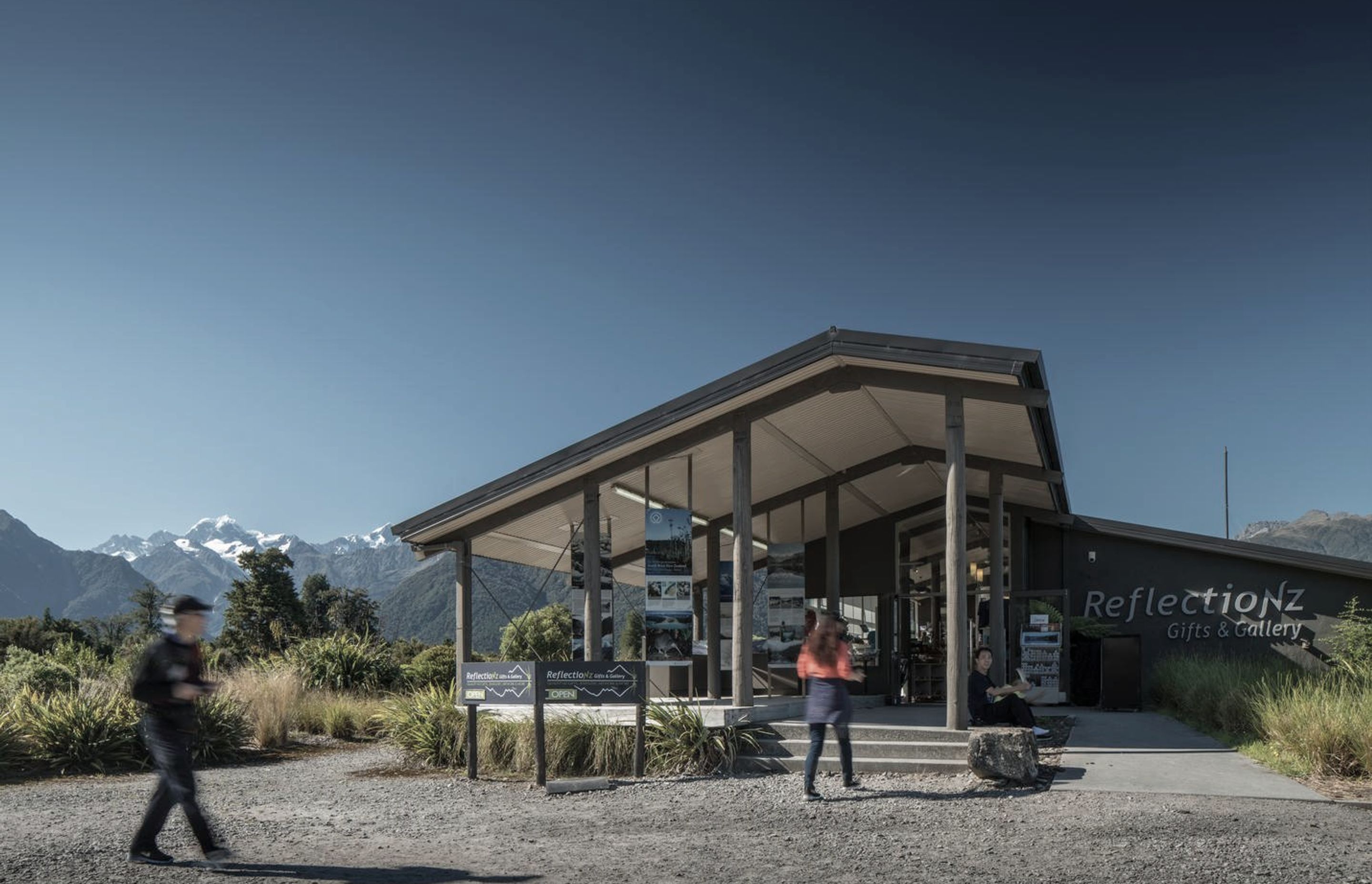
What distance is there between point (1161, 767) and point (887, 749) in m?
2.49

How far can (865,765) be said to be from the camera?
10.1 meters

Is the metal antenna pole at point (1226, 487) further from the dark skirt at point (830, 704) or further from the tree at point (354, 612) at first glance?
the tree at point (354, 612)

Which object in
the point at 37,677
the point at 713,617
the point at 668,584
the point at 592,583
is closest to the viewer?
the point at 592,583

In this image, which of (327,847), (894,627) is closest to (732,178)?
(894,627)

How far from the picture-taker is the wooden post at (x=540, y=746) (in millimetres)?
10227

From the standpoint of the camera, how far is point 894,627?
18.7 metres

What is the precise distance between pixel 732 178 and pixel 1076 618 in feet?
32.6

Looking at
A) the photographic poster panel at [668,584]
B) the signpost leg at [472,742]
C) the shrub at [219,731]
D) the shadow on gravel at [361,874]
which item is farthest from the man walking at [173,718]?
the photographic poster panel at [668,584]

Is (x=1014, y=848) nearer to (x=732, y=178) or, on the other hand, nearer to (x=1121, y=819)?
(x=1121, y=819)

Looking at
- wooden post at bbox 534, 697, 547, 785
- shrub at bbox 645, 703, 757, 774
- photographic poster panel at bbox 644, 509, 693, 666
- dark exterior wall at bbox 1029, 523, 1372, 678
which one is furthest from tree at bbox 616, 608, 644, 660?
wooden post at bbox 534, 697, 547, 785

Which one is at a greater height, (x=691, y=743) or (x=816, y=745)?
(x=816, y=745)

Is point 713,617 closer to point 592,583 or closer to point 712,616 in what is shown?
point 712,616

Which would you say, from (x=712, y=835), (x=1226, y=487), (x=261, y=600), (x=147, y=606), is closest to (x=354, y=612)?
(x=147, y=606)

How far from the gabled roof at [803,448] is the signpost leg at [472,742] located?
245 centimetres
